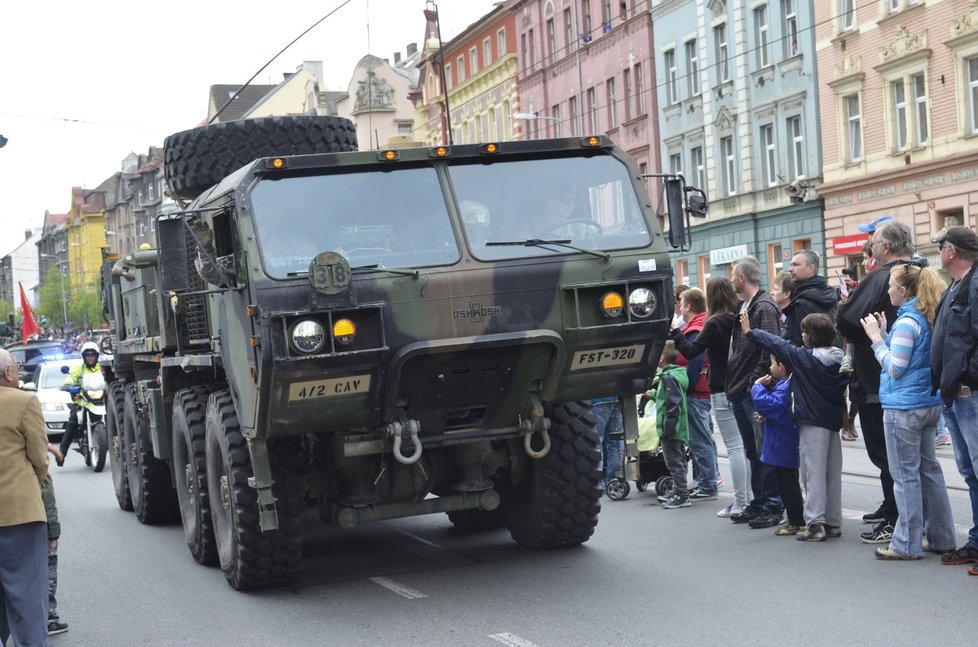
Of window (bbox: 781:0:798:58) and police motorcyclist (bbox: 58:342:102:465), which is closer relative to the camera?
police motorcyclist (bbox: 58:342:102:465)

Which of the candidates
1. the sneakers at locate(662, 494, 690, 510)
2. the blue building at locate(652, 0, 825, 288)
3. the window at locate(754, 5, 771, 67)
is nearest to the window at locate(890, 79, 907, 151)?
the blue building at locate(652, 0, 825, 288)

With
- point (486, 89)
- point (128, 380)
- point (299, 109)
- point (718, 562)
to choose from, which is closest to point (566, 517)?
point (718, 562)

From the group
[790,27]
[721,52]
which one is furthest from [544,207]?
[721,52]

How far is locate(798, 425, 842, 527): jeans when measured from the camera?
1016cm

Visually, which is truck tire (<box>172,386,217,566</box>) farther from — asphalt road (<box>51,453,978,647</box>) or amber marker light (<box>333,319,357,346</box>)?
amber marker light (<box>333,319,357,346</box>)

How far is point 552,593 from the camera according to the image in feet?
Answer: 29.6

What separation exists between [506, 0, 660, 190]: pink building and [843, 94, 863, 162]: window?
33.3ft

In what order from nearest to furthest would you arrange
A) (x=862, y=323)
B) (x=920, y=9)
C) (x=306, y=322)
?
(x=306, y=322) < (x=862, y=323) < (x=920, y=9)

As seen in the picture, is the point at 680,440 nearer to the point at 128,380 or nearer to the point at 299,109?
the point at 128,380

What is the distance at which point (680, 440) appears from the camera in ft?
40.8

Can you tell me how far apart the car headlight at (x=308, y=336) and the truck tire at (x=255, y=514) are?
3.73 feet

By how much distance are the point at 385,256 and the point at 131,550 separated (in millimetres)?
4692

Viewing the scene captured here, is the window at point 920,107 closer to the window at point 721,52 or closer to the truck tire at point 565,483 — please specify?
the window at point 721,52

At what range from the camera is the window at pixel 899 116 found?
113 feet
